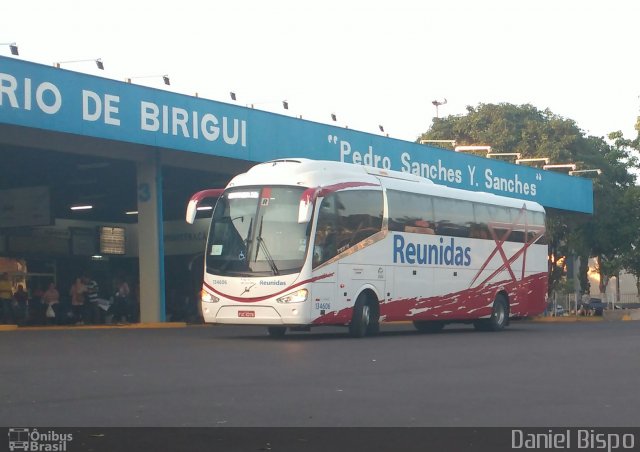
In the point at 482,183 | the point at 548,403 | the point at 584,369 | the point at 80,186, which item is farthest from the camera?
the point at 482,183

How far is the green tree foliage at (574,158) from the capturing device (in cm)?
5150

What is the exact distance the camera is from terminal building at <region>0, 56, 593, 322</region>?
23766mm

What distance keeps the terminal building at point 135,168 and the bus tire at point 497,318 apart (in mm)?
6857

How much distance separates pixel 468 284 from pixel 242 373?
13668 mm

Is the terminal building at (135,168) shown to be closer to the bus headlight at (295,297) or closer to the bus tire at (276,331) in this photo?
the bus tire at (276,331)

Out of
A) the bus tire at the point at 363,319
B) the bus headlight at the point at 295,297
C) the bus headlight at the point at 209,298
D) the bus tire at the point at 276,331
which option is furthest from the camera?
the bus tire at the point at 276,331

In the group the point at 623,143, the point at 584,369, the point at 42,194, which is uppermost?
the point at 623,143

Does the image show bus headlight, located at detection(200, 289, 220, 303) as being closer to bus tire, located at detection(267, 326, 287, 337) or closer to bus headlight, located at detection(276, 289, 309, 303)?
bus headlight, located at detection(276, 289, 309, 303)

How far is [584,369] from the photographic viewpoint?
13.4 meters

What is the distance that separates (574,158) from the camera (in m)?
52.9

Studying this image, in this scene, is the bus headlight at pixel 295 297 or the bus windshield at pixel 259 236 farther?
the bus windshield at pixel 259 236

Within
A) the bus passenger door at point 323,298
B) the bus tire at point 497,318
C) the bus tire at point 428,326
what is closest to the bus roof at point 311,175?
the bus passenger door at point 323,298

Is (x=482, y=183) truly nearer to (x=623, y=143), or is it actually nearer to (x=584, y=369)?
(x=623, y=143)
